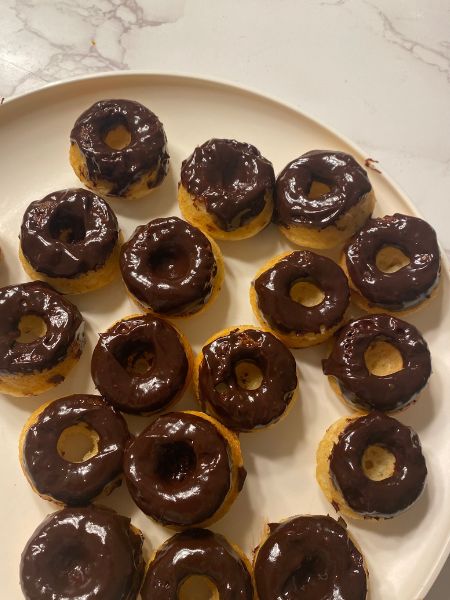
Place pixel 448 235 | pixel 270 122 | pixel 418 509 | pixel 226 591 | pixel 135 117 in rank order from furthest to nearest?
pixel 448 235
pixel 270 122
pixel 135 117
pixel 418 509
pixel 226 591

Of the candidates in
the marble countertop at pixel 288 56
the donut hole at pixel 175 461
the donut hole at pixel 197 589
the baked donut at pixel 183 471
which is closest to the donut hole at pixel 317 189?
the marble countertop at pixel 288 56

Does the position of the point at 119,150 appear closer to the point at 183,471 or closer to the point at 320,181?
the point at 320,181

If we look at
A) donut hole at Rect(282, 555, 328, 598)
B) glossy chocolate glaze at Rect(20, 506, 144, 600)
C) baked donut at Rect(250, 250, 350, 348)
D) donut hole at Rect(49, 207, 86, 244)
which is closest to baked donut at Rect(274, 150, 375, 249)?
baked donut at Rect(250, 250, 350, 348)

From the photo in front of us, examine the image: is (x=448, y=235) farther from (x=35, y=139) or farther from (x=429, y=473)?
(x=35, y=139)

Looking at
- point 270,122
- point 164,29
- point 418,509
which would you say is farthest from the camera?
point 164,29

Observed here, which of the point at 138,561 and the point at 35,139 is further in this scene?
the point at 35,139

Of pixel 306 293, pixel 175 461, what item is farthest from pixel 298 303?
pixel 175 461

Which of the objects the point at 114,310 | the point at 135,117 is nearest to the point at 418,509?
the point at 114,310

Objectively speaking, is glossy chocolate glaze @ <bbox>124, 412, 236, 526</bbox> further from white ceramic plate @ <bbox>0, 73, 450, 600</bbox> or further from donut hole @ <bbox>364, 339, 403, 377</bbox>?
donut hole @ <bbox>364, 339, 403, 377</bbox>
